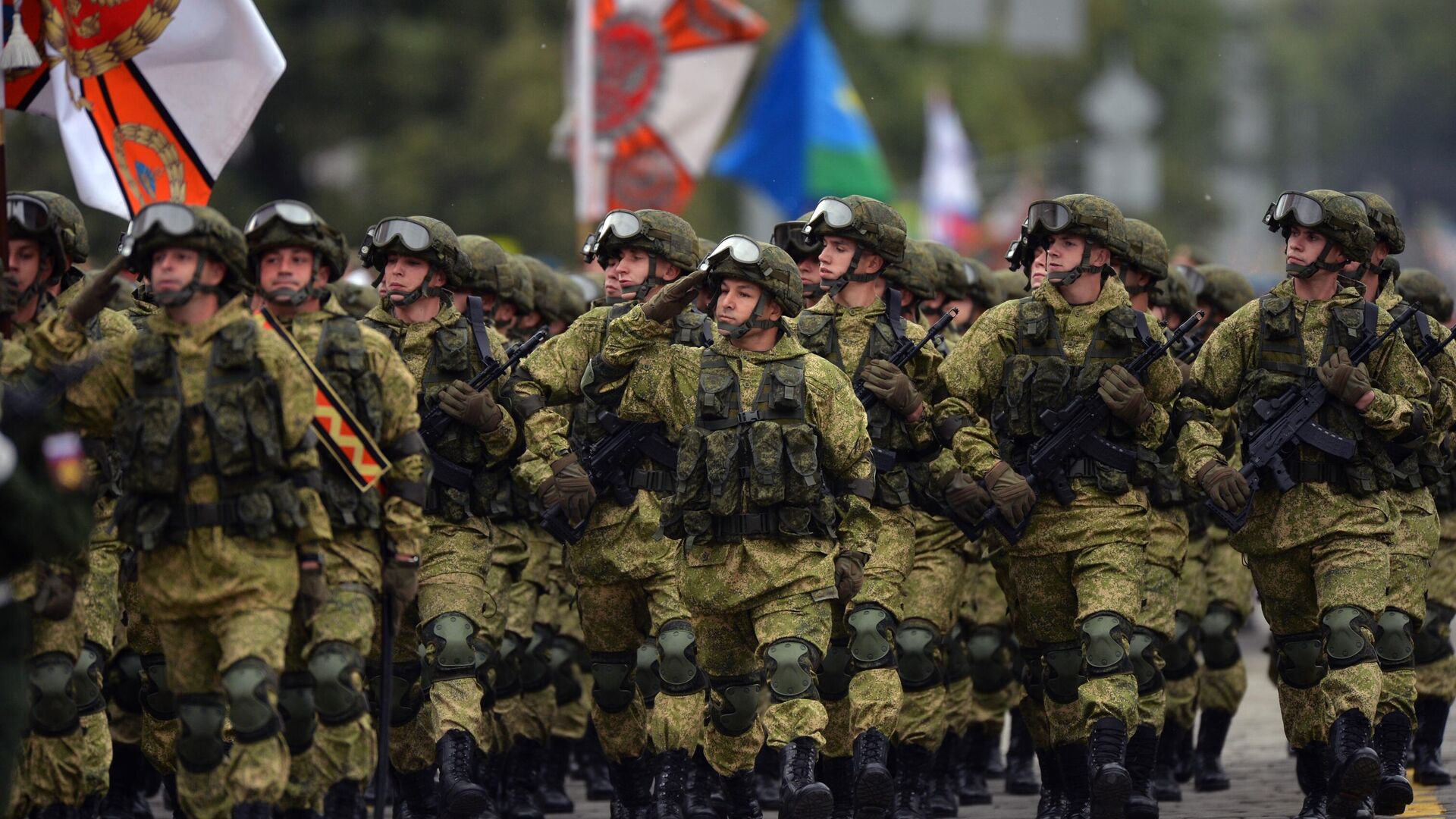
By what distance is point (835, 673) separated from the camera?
1136 centimetres

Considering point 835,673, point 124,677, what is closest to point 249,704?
point 124,677

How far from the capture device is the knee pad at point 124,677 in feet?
37.8

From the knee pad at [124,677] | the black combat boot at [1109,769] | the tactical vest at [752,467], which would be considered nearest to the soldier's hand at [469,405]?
the tactical vest at [752,467]

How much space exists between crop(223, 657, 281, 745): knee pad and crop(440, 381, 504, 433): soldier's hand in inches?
93.5

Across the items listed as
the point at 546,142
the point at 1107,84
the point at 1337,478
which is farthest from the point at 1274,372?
the point at 1107,84

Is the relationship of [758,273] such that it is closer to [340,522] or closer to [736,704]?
[736,704]

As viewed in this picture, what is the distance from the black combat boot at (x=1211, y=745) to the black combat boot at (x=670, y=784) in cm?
328

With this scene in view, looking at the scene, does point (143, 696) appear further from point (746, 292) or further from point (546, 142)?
point (546, 142)

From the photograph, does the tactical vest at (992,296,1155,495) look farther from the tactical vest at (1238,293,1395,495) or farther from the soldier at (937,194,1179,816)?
the tactical vest at (1238,293,1395,495)

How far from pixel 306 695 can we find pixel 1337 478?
437cm

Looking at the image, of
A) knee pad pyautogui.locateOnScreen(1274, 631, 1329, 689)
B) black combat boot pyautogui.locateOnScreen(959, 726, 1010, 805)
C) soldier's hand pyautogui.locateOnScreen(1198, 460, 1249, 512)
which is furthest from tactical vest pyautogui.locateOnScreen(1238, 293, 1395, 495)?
black combat boot pyautogui.locateOnScreen(959, 726, 1010, 805)

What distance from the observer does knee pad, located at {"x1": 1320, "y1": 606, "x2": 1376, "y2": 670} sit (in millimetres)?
10797

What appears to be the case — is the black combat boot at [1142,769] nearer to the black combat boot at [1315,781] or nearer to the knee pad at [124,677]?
the black combat boot at [1315,781]

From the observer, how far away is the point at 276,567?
9.11m
